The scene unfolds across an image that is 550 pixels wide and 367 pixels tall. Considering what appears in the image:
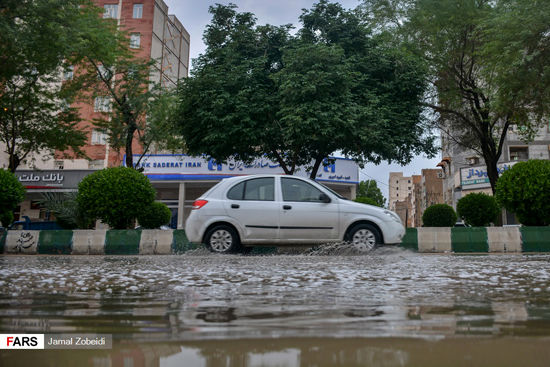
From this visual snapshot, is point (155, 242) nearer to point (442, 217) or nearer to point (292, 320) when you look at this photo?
point (292, 320)

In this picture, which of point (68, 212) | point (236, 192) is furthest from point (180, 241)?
point (68, 212)

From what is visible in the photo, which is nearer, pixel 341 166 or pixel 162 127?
pixel 162 127

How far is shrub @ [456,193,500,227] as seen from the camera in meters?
15.8

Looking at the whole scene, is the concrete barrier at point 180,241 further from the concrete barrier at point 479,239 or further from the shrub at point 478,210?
the shrub at point 478,210

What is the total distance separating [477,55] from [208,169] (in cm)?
1996

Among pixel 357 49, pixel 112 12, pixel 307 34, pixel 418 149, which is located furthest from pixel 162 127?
pixel 112 12

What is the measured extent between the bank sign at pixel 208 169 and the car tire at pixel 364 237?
76.8ft

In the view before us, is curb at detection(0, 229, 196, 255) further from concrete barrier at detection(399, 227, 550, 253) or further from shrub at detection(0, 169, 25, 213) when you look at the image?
concrete barrier at detection(399, 227, 550, 253)

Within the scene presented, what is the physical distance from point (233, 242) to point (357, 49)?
13283 millimetres

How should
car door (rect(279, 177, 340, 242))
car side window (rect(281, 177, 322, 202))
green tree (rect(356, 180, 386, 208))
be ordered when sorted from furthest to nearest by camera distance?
green tree (rect(356, 180, 386, 208))
car side window (rect(281, 177, 322, 202))
car door (rect(279, 177, 340, 242))

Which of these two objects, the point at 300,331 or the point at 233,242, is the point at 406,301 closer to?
the point at 300,331

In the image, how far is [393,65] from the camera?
60.1ft

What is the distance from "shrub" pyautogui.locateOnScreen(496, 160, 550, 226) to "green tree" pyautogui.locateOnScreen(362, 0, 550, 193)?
10.2 feet

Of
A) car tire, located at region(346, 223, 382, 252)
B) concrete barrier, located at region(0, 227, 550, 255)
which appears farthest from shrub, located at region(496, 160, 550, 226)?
car tire, located at region(346, 223, 382, 252)
